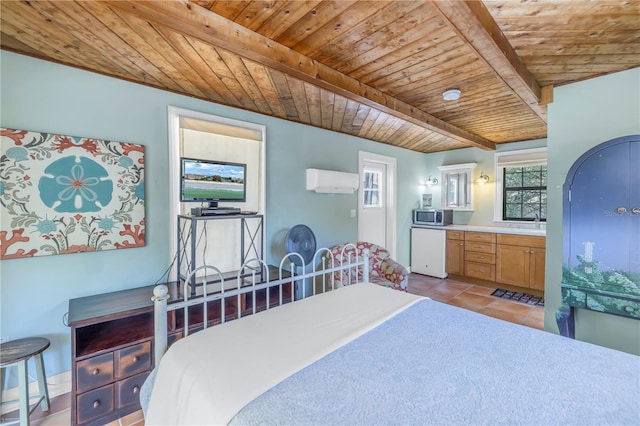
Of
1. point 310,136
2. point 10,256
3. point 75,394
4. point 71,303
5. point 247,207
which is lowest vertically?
point 75,394

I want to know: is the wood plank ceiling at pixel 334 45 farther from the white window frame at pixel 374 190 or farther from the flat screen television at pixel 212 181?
the white window frame at pixel 374 190

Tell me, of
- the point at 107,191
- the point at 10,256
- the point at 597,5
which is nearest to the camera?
the point at 597,5

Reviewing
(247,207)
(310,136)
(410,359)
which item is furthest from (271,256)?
(410,359)

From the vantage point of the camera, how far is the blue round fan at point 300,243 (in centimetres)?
297

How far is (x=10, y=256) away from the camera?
1738 mm

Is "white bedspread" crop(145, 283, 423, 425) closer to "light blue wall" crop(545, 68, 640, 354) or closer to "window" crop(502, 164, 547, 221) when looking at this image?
"light blue wall" crop(545, 68, 640, 354)

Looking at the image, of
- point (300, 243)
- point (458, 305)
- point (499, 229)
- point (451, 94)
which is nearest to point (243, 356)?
point (300, 243)

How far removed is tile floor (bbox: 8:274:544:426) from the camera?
1746mm

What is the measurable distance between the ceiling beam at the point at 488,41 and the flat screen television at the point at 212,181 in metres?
1.92

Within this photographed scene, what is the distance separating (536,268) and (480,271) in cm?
70

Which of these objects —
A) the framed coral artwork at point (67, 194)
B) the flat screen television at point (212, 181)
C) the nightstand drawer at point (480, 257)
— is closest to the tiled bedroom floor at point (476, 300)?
the nightstand drawer at point (480, 257)

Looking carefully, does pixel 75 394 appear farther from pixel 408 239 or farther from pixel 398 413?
pixel 408 239

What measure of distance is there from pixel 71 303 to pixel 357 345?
1952 millimetres

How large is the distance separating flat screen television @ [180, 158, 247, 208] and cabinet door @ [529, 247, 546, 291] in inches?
151
